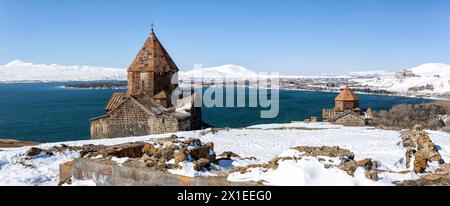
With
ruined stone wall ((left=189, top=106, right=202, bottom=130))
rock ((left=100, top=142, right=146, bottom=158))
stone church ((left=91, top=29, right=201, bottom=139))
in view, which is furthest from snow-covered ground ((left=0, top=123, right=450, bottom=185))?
ruined stone wall ((left=189, top=106, right=202, bottom=130))

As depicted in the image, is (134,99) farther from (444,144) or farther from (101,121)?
(444,144)

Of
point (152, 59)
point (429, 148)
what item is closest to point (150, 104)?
point (152, 59)

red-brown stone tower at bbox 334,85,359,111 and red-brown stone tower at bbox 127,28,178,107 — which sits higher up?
red-brown stone tower at bbox 127,28,178,107

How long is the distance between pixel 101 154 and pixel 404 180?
3.92 metres

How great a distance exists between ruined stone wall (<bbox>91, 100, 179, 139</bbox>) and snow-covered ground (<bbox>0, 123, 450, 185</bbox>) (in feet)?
9.73

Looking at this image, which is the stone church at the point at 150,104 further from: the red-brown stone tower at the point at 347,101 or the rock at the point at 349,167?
the red-brown stone tower at the point at 347,101

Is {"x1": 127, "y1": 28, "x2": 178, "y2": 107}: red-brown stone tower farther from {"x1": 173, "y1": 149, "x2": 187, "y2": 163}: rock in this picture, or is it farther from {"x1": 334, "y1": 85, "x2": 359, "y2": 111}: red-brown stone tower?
{"x1": 334, "y1": 85, "x2": 359, "y2": 111}: red-brown stone tower

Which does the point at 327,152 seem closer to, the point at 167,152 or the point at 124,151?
the point at 167,152

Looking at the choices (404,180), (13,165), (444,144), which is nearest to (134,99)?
(13,165)

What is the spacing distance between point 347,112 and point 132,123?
15924mm

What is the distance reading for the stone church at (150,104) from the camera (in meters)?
17.4

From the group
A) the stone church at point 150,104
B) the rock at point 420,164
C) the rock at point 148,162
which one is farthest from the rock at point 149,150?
the stone church at point 150,104

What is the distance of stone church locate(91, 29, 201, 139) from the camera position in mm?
17422
